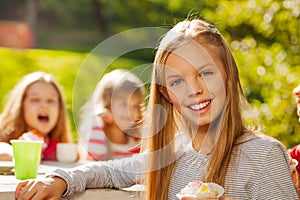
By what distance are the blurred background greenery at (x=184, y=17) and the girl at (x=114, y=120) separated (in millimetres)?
463

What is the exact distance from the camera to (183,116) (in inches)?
84.8

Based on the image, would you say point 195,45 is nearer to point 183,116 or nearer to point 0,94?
point 183,116

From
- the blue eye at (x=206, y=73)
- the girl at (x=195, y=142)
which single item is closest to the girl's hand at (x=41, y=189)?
the girl at (x=195, y=142)

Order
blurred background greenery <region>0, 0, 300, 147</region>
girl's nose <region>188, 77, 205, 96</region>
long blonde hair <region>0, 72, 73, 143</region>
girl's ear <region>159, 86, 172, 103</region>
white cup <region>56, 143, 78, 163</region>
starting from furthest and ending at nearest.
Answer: blurred background greenery <region>0, 0, 300, 147</region>, long blonde hair <region>0, 72, 73, 143</region>, white cup <region>56, 143, 78, 163</region>, girl's ear <region>159, 86, 172, 103</region>, girl's nose <region>188, 77, 205, 96</region>

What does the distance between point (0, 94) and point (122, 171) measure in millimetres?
4941

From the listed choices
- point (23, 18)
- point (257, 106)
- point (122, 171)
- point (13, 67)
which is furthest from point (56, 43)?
point (122, 171)

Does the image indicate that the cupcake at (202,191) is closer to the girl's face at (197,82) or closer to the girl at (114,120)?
the girl's face at (197,82)

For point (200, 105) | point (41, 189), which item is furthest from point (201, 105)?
point (41, 189)

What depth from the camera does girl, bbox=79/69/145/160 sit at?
3.58m

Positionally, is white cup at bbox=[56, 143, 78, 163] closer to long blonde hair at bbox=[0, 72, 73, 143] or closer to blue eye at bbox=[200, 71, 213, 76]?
long blonde hair at bbox=[0, 72, 73, 143]

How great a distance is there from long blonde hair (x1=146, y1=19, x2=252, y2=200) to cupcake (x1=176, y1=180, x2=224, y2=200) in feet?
0.35

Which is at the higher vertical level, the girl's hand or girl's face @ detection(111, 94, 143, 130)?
girl's face @ detection(111, 94, 143, 130)

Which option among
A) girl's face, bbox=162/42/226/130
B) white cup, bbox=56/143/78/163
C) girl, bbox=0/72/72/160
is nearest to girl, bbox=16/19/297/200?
girl's face, bbox=162/42/226/130

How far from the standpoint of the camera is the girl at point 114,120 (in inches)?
141
